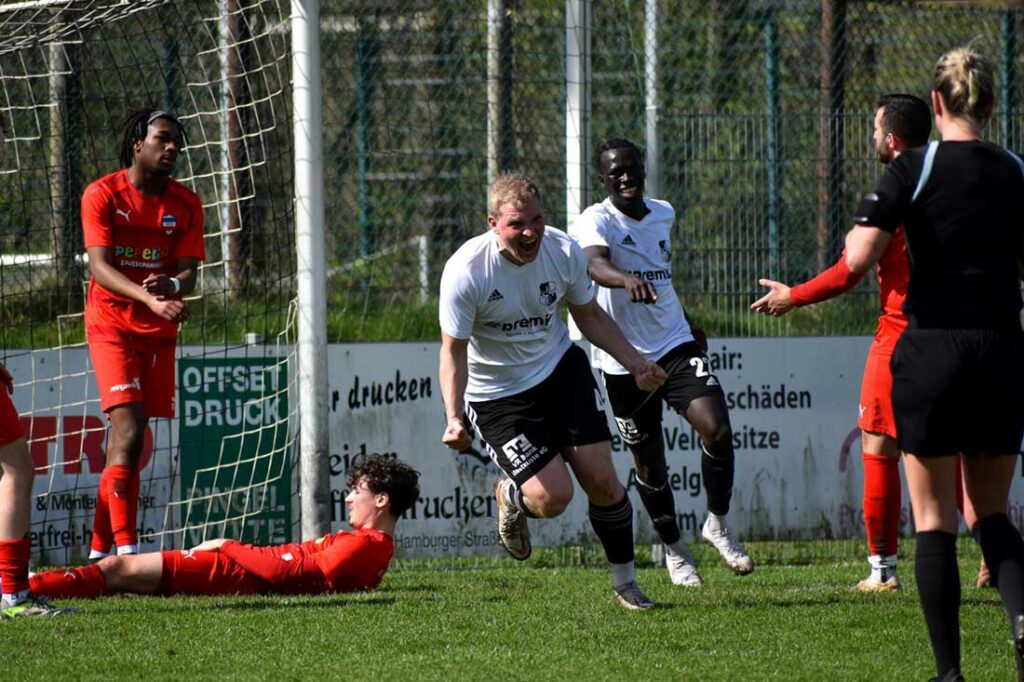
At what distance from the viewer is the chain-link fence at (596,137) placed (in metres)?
9.58

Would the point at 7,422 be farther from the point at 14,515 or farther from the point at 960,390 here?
the point at 960,390

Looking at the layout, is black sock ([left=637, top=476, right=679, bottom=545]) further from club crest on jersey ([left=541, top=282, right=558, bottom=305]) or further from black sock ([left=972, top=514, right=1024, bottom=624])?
black sock ([left=972, top=514, right=1024, bottom=624])

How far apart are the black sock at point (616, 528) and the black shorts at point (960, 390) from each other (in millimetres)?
2250

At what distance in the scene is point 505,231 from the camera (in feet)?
20.2

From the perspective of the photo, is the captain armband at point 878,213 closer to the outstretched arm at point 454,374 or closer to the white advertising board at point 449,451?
the outstretched arm at point 454,374

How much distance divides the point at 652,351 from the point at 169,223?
8.57 ft

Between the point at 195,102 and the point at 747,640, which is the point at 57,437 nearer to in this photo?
the point at 195,102

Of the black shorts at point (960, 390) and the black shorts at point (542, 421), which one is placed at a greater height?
the black shorts at point (960, 390)

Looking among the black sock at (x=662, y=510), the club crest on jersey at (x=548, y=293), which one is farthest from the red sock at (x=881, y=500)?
the club crest on jersey at (x=548, y=293)

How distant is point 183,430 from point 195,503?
45 centimetres

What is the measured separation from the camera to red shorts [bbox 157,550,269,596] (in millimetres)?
7074

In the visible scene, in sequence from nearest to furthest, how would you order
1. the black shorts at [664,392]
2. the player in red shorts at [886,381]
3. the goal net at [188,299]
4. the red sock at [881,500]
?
1. the player in red shorts at [886,381]
2. the red sock at [881,500]
3. the black shorts at [664,392]
4. the goal net at [188,299]

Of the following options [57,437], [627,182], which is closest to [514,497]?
[627,182]

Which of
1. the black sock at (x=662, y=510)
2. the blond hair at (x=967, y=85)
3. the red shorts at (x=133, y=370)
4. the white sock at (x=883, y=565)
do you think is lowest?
the white sock at (x=883, y=565)
